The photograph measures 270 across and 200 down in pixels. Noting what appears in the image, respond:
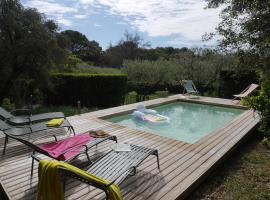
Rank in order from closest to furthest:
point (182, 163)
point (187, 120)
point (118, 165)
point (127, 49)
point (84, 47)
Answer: point (118, 165)
point (182, 163)
point (187, 120)
point (127, 49)
point (84, 47)

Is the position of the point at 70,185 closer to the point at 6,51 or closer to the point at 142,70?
the point at 6,51

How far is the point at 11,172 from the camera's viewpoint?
3.60 metres

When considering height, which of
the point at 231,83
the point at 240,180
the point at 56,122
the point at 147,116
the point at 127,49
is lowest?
the point at 240,180

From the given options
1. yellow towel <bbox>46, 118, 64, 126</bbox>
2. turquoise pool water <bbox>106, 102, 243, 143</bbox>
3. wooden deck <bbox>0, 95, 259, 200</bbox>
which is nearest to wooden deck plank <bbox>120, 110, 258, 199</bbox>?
wooden deck <bbox>0, 95, 259, 200</bbox>

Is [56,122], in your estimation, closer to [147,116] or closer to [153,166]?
[153,166]

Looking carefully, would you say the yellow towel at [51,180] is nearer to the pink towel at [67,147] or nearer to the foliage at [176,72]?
the pink towel at [67,147]

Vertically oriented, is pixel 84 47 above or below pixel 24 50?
above

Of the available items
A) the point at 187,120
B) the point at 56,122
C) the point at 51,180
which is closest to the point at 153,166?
the point at 51,180

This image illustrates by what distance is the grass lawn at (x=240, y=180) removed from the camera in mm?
3377

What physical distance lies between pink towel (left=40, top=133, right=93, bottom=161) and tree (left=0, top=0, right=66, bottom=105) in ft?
18.3

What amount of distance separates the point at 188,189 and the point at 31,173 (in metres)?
2.41

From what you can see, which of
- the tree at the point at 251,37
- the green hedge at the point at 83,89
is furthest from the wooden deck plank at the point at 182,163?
the green hedge at the point at 83,89

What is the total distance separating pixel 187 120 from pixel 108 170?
612 cm

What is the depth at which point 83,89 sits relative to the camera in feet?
33.7
